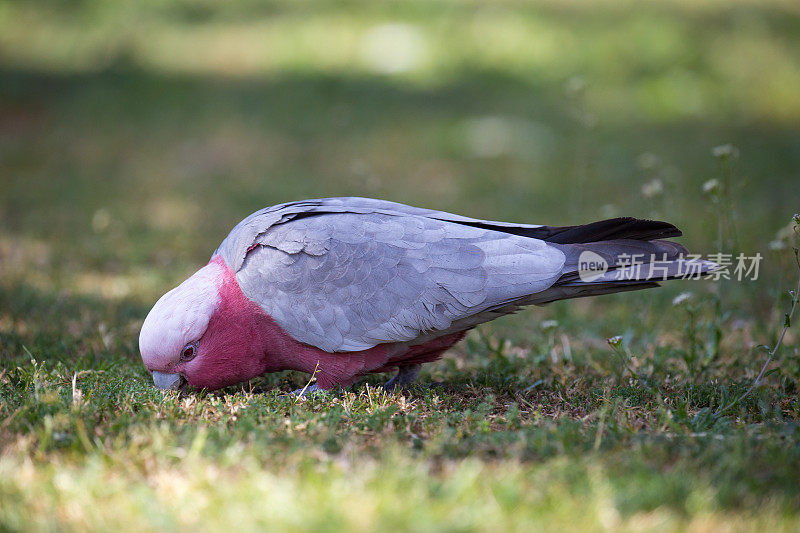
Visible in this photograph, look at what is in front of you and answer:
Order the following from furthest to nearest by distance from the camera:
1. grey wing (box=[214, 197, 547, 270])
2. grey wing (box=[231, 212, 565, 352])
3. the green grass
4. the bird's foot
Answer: the bird's foot < grey wing (box=[214, 197, 547, 270]) < grey wing (box=[231, 212, 565, 352]) < the green grass

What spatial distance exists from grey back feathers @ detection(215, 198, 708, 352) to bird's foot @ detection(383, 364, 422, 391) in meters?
0.46

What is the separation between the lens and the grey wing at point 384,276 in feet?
10.2

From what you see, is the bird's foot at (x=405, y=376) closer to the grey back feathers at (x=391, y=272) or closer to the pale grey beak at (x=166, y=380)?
the grey back feathers at (x=391, y=272)

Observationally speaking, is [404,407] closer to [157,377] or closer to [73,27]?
[157,377]

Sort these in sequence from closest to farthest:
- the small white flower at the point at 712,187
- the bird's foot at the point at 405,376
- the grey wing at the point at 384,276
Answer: the grey wing at the point at 384,276 < the small white flower at the point at 712,187 < the bird's foot at the point at 405,376

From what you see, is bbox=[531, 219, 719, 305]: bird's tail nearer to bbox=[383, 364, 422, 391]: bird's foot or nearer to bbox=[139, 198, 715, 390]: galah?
bbox=[139, 198, 715, 390]: galah

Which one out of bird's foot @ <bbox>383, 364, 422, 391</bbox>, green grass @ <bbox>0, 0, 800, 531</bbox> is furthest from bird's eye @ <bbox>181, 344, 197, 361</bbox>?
bird's foot @ <bbox>383, 364, 422, 391</bbox>

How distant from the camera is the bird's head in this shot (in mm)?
3168

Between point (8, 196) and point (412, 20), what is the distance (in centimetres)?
684

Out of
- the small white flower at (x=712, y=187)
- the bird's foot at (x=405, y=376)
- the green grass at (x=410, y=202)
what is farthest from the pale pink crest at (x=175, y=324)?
the small white flower at (x=712, y=187)

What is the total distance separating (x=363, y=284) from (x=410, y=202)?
12.4 feet

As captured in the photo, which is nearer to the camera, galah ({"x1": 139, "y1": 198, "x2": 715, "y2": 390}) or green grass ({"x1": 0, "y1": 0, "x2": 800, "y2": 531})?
green grass ({"x1": 0, "y1": 0, "x2": 800, "y2": 531})

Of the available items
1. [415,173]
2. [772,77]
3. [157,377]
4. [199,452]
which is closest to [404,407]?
[199,452]

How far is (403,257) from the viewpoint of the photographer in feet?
10.5
